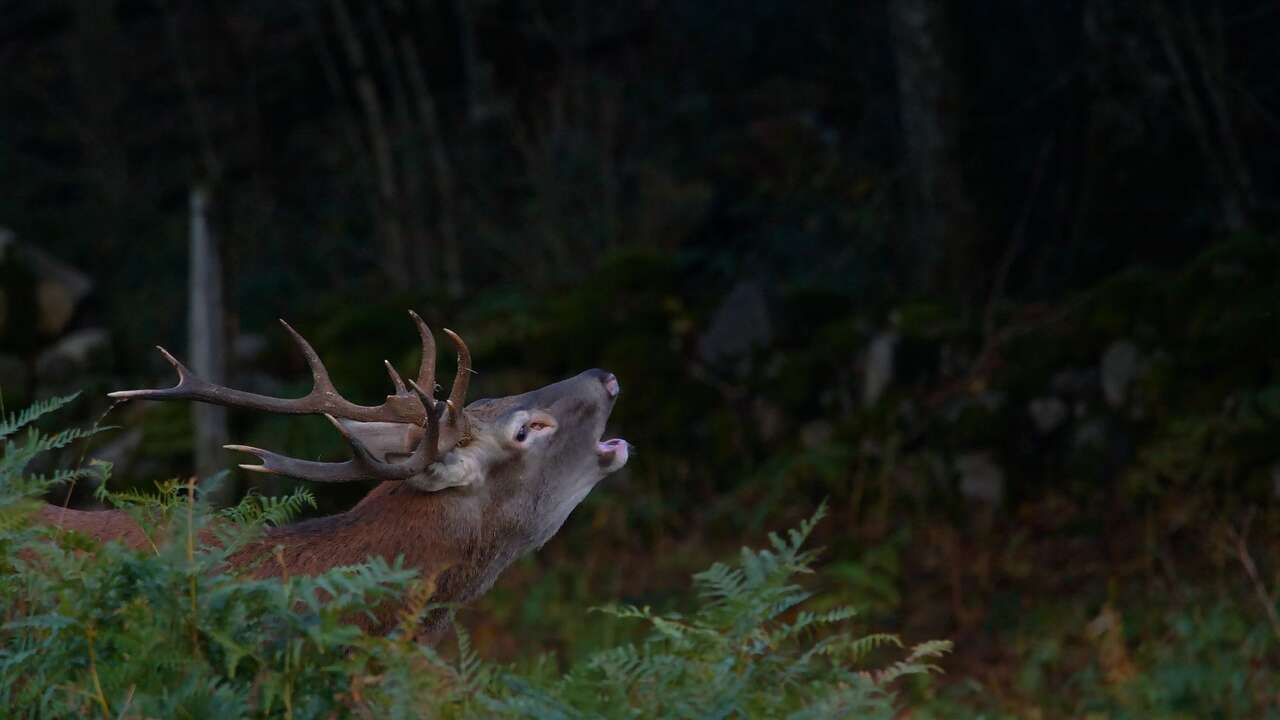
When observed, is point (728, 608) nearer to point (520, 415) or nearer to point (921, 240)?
point (520, 415)

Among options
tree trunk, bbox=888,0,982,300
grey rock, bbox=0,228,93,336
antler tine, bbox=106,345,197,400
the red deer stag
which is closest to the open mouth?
the red deer stag

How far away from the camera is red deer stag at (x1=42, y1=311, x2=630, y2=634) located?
420 centimetres

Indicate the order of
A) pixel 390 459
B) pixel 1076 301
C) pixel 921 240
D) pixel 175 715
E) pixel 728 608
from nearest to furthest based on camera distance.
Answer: pixel 175 715, pixel 728 608, pixel 390 459, pixel 1076 301, pixel 921 240

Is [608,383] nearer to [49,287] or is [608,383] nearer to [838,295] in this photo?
[838,295]

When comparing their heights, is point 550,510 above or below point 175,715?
below

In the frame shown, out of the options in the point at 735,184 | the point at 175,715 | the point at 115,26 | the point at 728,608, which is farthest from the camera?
the point at 115,26

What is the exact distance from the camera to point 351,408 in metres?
4.55

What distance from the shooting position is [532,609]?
28.5 feet

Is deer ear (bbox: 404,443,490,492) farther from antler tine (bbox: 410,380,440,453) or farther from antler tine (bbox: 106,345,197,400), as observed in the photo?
antler tine (bbox: 106,345,197,400)

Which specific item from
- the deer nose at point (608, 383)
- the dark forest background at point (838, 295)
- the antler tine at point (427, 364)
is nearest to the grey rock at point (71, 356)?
the dark forest background at point (838, 295)

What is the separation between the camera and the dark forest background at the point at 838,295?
25.7 feet

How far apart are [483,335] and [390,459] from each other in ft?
20.0

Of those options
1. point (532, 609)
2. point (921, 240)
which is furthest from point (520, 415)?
point (921, 240)

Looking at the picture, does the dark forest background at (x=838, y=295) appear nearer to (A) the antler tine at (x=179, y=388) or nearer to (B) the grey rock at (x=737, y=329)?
(B) the grey rock at (x=737, y=329)
